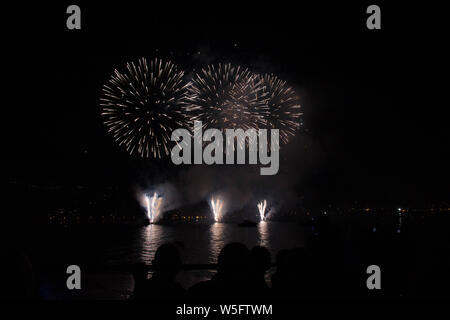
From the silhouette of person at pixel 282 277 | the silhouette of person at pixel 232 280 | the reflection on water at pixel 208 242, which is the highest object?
the silhouette of person at pixel 232 280

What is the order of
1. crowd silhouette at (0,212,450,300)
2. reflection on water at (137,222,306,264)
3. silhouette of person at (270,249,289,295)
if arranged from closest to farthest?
crowd silhouette at (0,212,450,300)
silhouette of person at (270,249,289,295)
reflection on water at (137,222,306,264)

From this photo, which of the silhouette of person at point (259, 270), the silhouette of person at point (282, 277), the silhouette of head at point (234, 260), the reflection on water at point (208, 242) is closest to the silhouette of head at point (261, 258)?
the silhouette of person at point (259, 270)

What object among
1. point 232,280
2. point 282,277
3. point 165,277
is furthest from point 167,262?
point 282,277

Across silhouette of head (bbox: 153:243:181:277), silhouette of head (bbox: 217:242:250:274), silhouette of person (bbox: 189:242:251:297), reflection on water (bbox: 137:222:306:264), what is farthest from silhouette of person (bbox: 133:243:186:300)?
reflection on water (bbox: 137:222:306:264)

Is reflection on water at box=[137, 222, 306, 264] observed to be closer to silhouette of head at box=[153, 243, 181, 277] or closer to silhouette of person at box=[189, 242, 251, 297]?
silhouette of head at box=[153, 243, 181, 277]

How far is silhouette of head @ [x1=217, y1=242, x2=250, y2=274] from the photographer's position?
3.92m

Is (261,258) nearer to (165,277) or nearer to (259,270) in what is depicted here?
(259,270)

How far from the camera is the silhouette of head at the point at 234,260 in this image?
12.9ft

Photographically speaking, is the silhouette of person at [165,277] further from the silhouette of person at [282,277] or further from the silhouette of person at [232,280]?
the silhouette of person at [282,277]

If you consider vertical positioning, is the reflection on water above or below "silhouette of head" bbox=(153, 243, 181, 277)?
below

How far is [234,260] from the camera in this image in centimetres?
393
